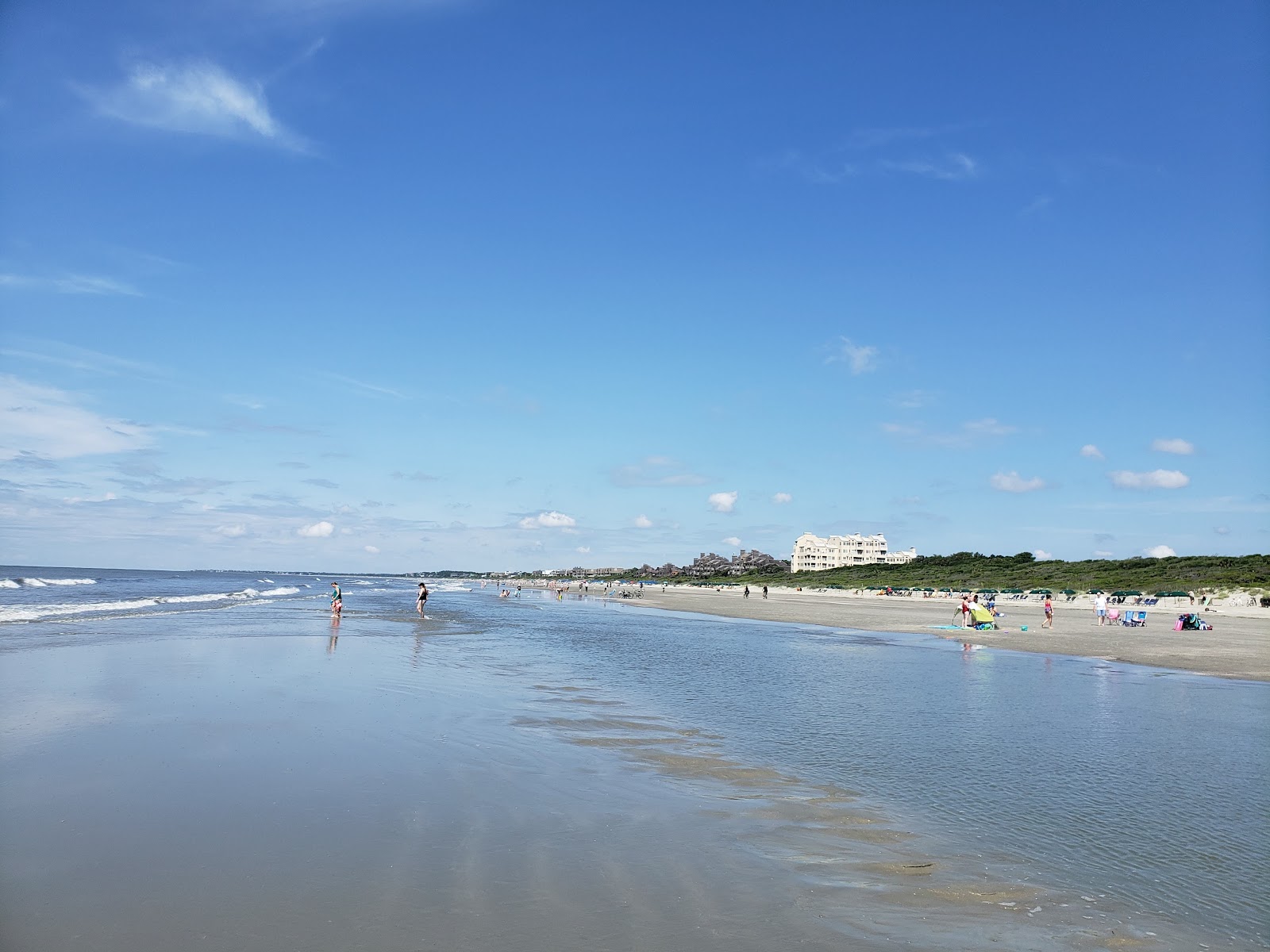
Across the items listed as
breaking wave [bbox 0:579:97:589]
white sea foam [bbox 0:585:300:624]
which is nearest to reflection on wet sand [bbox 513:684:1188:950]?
white sea foam [bbox 0:585:300:624]

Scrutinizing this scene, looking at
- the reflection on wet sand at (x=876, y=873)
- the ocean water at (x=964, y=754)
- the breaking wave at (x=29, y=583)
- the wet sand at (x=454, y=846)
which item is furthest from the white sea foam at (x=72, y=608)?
the breaking wave at (x=29, y=583)

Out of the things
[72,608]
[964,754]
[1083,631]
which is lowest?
[72,608]

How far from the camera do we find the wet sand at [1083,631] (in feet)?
87.8

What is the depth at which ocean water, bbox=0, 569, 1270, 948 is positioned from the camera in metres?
Answer: 6.96

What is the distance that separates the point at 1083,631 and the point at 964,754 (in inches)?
1312

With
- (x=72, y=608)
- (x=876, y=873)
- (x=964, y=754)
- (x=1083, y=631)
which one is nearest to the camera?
(x=876, y=873)

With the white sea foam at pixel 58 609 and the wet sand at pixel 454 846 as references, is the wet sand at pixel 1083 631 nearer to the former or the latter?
the wet sand at pixel 454 846

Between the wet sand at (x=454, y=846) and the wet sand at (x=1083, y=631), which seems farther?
the wet sand at (x=1083, y=631)

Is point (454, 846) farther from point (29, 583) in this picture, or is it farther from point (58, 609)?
point (29, 583)

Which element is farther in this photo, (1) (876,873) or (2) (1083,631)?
(2) (1083,631)

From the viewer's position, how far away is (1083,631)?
39.5m

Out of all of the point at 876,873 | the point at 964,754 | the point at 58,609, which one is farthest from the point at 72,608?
the point at 876,873

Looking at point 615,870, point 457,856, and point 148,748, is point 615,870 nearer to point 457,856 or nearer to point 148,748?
point 457,856

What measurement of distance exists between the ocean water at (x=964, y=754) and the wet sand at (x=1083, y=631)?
3.17 meters
